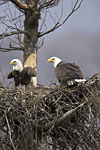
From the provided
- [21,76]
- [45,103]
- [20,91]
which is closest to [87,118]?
[45,103]

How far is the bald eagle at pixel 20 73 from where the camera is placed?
31.0ft

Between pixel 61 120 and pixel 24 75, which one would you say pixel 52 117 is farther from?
pixel 24 75

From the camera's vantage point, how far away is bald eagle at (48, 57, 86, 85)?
306 inches

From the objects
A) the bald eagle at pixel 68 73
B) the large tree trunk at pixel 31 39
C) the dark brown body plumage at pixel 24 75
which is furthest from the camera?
the large tree trunk at pixel 31 39

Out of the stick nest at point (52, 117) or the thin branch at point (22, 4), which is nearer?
the stick nest at point (52, 117)

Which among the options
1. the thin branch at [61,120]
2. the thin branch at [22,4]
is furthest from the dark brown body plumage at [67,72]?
the thin branch at [22,4]

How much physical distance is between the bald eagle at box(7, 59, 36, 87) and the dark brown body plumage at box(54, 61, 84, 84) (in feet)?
3.34

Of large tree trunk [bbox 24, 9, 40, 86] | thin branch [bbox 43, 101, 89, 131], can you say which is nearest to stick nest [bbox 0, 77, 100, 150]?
thin branch [bbox 43, 101, 89, 131]

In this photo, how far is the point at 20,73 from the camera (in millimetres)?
9656

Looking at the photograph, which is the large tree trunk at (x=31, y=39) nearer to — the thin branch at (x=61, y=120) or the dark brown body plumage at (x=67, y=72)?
the dark brown body plumage at (x=67, y=72)

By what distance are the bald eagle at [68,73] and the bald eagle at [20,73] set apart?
34.2 inches

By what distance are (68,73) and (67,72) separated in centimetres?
7

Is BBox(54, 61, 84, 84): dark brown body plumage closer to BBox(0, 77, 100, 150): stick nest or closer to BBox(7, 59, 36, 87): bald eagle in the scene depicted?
BBox(0, 77, 100, 150): stick nest

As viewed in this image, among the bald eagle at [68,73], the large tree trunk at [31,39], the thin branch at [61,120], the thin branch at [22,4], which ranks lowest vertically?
the thin branch at [61,120]
